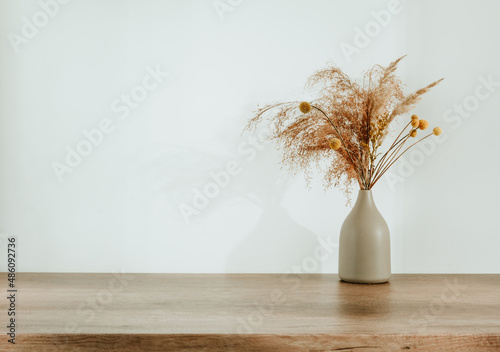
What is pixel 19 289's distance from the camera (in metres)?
1.24

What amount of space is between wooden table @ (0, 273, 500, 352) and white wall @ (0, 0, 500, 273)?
16cm

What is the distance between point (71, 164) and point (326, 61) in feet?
2.62

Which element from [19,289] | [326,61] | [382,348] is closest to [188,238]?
[19,289]

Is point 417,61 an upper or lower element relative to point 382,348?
upper

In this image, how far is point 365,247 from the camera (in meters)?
1.35

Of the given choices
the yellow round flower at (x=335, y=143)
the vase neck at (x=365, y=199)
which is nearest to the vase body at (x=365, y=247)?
the vase neck at (x=365, y=199)

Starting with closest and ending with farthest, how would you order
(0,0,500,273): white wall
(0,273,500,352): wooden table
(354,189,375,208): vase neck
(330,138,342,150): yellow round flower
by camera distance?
1. (0,273,500,352): wooden table
2. (330,138,342,150): yellow round flower
3. (354,189,375,208): vase neck
4. (0,0,500,273): white wall

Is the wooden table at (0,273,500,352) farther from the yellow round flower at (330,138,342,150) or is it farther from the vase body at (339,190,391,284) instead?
the yellow round flower at (330,138,342,150)

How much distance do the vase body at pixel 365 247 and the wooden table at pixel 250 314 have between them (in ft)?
0.14

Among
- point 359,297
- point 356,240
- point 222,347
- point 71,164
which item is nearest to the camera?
point 222,347

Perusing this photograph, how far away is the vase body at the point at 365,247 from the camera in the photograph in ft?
4.41

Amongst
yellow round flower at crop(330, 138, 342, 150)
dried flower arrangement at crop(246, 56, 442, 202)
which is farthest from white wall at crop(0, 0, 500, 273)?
yellow round flower at crop(330, 138, 342, 150)

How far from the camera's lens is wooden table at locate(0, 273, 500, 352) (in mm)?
865

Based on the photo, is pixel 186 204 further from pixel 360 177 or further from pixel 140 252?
pixel 360 177
